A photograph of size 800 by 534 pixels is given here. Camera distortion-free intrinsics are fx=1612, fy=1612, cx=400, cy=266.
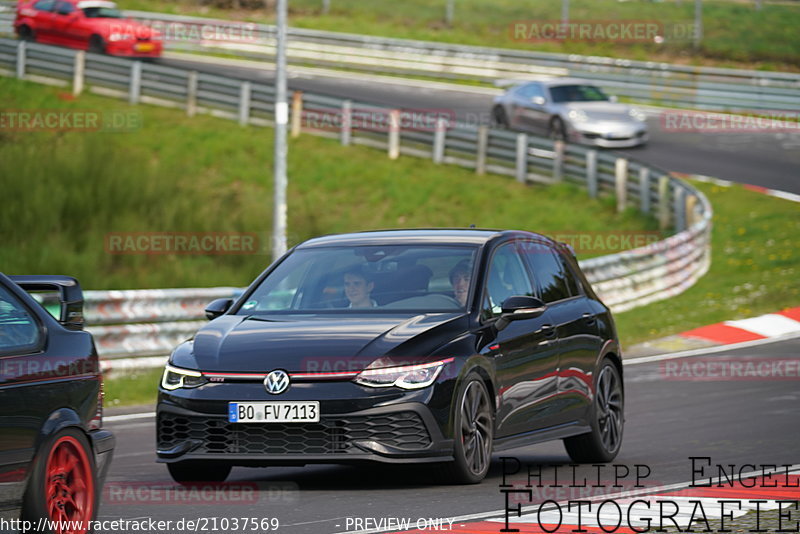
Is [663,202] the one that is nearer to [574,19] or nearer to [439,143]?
[439,143]

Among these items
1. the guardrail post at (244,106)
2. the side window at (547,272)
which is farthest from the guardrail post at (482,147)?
the side window at (547,272)

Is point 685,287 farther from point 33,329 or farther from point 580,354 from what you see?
point 33,329

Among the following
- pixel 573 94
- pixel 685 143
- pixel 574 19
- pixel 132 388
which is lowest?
pixel 574 19

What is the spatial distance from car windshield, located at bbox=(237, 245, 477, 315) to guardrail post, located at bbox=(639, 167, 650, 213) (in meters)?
22.5

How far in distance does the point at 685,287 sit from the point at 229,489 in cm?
1785

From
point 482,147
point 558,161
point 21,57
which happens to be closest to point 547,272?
point 558,161

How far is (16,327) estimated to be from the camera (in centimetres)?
705

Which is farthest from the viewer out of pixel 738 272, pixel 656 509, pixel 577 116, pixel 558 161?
pixel 577 116

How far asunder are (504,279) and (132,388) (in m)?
7.15

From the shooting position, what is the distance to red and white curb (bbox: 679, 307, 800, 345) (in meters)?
20.9

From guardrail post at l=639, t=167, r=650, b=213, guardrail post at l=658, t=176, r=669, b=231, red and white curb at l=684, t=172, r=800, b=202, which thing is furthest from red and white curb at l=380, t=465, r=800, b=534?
red and white curb at l=684, t=172, r=800, b=202
